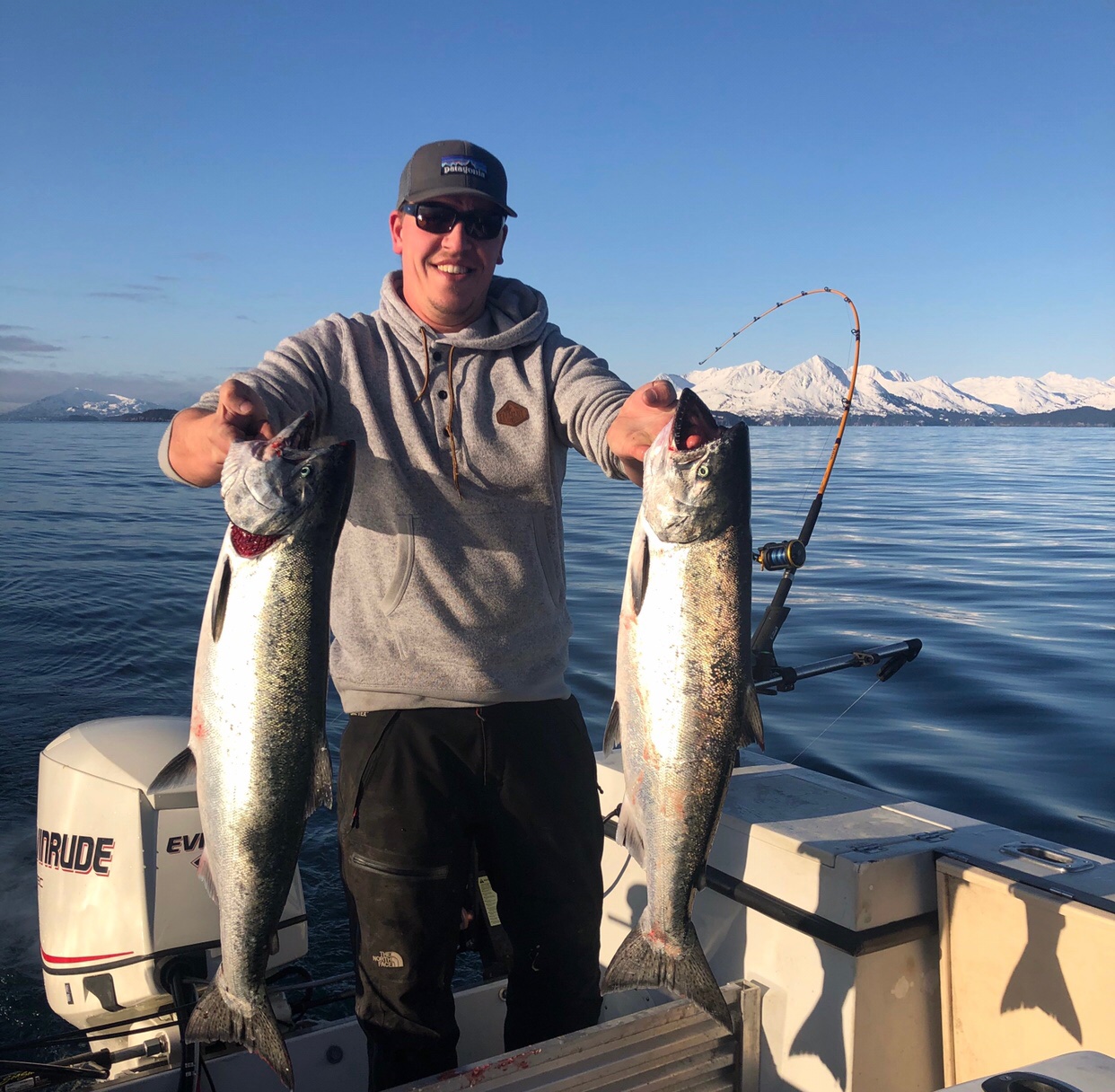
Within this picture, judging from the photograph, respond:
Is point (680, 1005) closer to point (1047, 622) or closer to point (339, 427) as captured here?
point (339, 427)

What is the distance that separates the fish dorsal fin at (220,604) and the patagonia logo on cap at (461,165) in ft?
5.45

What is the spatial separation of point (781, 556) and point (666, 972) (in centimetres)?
231

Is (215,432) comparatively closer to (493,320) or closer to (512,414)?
(512,414)

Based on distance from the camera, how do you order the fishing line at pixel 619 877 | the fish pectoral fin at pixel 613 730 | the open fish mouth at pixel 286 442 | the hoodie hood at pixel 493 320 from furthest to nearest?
1. the fishing line at pixel 619 877
2. the hoodie hood at pixel 493 320
3. the fish pectoral fin at pixel 613 730
4. the open fish mouth at pixel 286 442

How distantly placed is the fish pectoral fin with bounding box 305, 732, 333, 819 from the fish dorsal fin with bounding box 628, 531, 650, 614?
3.33 ft

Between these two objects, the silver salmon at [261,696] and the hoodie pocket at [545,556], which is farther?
the hoodie pocket at [545,556]

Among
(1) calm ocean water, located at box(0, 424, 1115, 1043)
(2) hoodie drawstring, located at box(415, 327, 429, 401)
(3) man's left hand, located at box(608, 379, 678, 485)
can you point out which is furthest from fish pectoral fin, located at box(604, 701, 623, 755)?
(1) calm ocean water, located at box(0, 424, 1115, 1043)

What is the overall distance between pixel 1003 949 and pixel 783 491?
32618 millimetres

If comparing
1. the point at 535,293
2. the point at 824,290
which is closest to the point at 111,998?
the point at 535,293

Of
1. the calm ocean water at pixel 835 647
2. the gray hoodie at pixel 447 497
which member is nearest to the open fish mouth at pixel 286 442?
the gray hoodie at pixel 447 497

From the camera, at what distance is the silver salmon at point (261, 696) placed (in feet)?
8.30

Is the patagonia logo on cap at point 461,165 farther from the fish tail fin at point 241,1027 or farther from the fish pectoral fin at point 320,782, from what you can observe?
the fish tail fin at point 241,1027

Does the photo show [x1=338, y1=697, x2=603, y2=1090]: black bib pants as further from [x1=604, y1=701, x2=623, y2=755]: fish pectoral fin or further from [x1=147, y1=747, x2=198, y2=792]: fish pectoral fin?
[x1=147, y1=747, x2=198, y2=792]: fish pectoral fin

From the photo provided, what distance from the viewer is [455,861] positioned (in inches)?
125
